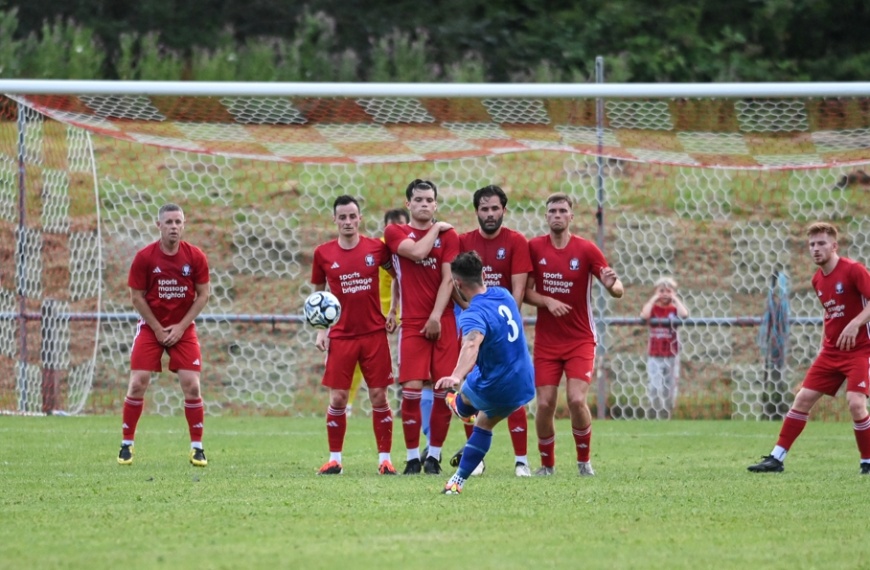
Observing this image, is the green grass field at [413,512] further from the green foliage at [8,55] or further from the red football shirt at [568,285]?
the green foliage at [8,55]

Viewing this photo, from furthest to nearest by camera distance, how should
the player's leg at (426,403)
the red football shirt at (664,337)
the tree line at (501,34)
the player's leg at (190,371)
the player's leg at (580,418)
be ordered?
the tree line at (501,34)
the red football shirt at (664,337)
the player's leg at (426,403)
the player's leg at (190,371)
the player's leg at (580,418)

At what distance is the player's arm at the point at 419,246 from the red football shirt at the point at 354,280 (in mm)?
305

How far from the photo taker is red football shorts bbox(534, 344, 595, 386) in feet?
31.6

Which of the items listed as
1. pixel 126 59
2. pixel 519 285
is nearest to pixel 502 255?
pixel 519 285

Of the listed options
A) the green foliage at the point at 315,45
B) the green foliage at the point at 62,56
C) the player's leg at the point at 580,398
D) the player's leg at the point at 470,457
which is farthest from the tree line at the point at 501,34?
the player's leg at the point at 470,457

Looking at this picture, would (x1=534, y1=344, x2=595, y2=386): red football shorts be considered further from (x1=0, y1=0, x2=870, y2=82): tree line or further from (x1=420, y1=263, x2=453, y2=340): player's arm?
(x1=0, y1=0, x2=870, y2=82): tree line

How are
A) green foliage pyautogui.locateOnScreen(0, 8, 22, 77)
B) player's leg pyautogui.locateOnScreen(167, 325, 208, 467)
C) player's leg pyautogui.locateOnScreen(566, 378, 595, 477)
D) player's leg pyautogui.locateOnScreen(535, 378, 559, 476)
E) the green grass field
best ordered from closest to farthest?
the green grass field
player's leg pyautogui.locateOnScreen(566, 378, 595, 477)
player's leg pyautogui.locateOnScreen(535, 378, 559, 476)
player's leg pyautogui.locateOnScreen(167, 325, 208, 467)
green foliage pyautogui.locateOnScreen(0, 8, 22, 77)

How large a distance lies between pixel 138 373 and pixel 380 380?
199 centimetres

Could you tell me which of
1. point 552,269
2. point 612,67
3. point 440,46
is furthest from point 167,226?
point 440,46

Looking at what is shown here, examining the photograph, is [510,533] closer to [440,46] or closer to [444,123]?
[444,123]

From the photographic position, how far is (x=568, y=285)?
9.80 m

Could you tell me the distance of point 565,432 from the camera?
13.9m

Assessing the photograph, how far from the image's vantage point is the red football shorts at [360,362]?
9.73m

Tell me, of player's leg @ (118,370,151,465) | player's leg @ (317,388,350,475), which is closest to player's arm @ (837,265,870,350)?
player's leg @ (317,388,350,475)
